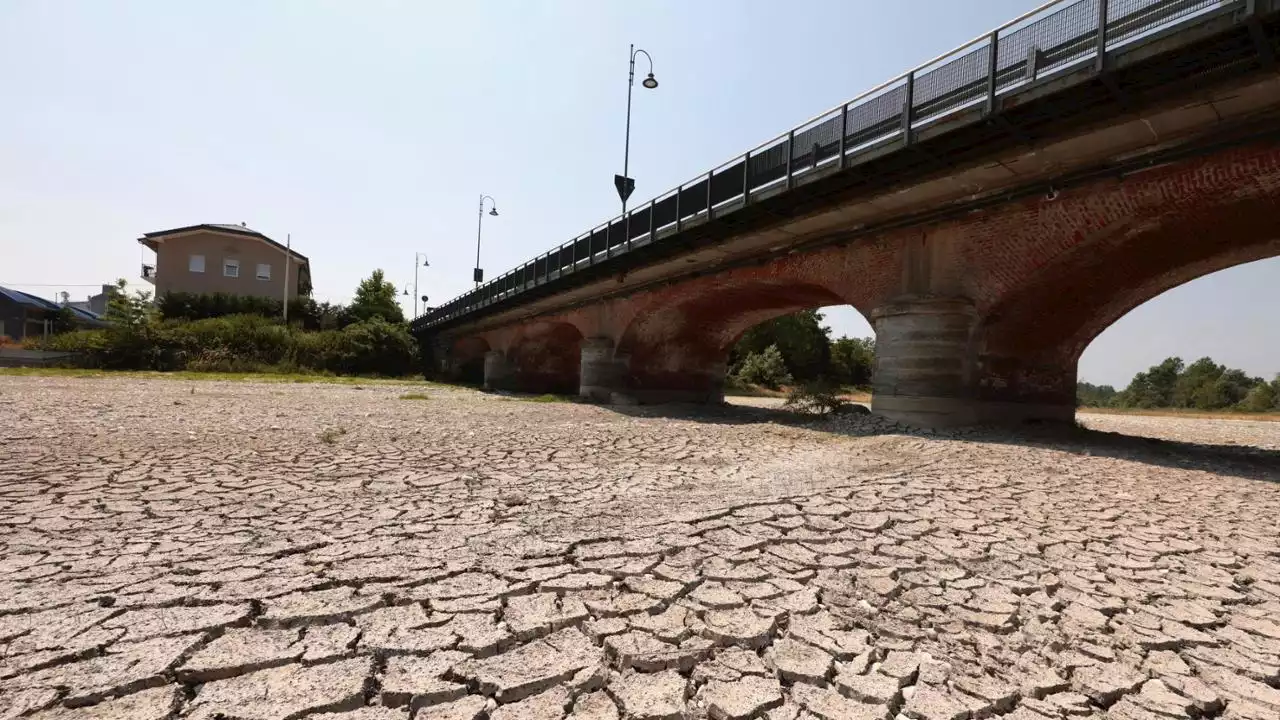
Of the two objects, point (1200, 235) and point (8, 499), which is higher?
point (1200, 235)

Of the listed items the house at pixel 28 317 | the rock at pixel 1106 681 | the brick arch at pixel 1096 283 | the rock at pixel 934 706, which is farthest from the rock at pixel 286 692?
the house at pixel 28 317

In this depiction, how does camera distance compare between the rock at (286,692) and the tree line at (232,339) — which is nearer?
the rock at (286,692)

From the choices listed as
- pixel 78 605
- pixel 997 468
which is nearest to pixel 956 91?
pixel 997 468

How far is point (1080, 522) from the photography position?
472 centimetres

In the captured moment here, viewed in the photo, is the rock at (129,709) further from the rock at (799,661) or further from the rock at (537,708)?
the rock at (799,661)

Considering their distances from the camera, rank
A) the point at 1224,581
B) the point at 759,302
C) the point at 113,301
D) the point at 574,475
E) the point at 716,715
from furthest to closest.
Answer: the point at 113,301 < the point at 759,302 < the point at 574,475 < the point at 1224,581 < the point at 716,715

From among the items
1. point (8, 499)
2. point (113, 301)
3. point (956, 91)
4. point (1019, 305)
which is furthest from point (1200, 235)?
point (113, 301)

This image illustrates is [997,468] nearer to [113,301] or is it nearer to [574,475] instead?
[574,475]

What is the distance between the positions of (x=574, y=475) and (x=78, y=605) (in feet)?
12.8

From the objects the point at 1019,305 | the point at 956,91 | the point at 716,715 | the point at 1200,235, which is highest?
the point at 956,91

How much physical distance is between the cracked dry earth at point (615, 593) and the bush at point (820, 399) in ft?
25.2

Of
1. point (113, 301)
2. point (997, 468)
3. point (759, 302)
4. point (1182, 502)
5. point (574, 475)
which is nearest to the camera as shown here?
point (1182, 502)

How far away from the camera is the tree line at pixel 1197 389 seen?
2239 inches

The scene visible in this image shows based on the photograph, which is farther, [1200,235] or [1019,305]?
[1019,305]
